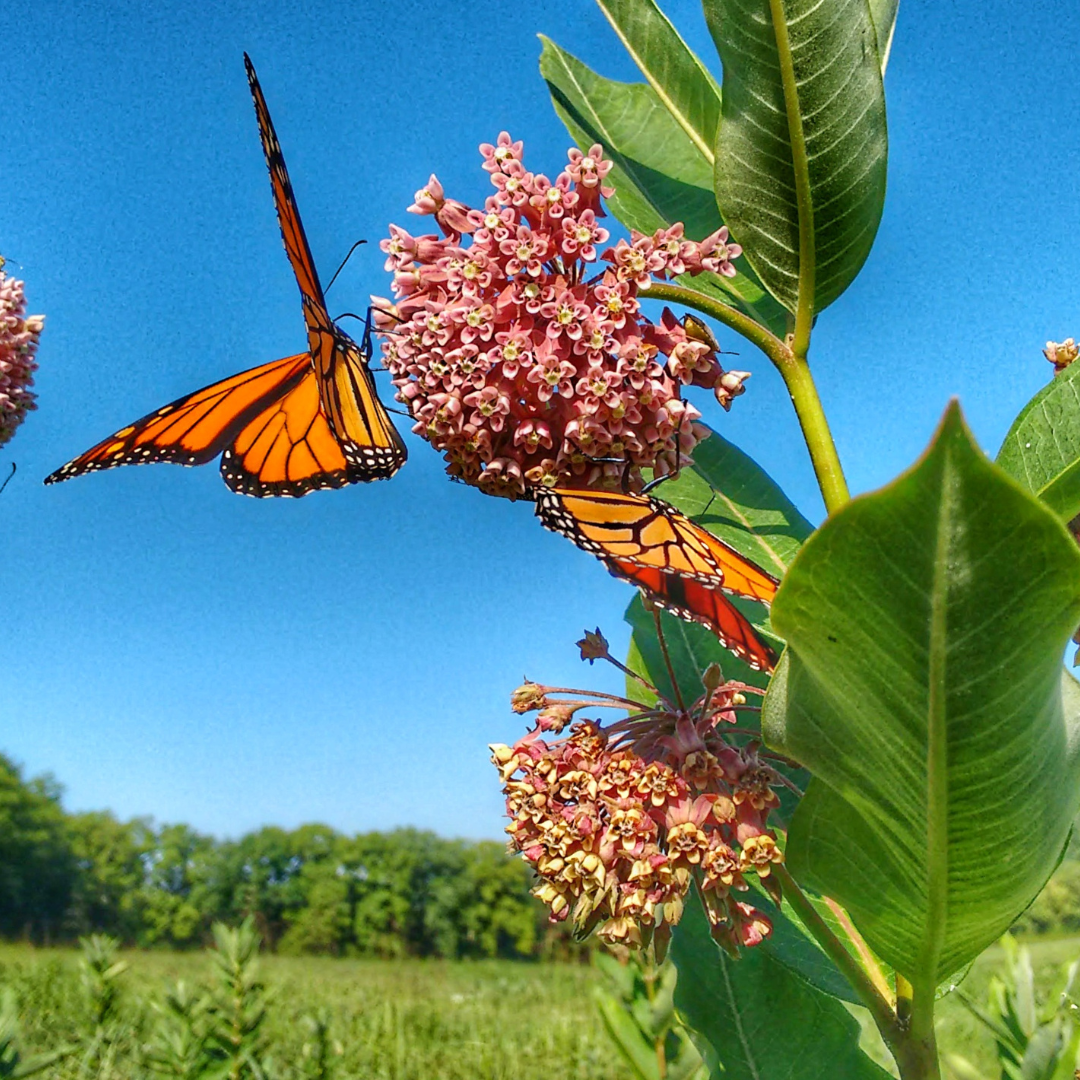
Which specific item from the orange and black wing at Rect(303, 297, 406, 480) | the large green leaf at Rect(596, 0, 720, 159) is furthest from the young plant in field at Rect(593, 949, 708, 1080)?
the orange and black wing at Rect(303, 297, 406, 480)

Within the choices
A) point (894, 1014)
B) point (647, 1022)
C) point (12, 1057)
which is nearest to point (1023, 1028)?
point (894, 1014)

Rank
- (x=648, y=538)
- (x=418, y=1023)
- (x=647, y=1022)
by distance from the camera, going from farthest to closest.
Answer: (x=418, y=1023), (x=648, y=538), (x=647, y=1022)

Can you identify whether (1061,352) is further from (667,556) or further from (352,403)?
(352,403)

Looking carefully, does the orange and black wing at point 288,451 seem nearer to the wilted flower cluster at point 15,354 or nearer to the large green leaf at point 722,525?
the wilted flower cluster at point 15,354

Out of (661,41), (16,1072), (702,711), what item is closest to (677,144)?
(661,41)

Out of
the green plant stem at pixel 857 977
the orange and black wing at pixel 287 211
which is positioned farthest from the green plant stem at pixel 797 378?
the orange and black wing at pixel 287 211

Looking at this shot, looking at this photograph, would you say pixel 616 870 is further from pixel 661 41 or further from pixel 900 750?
pixel 661 41
